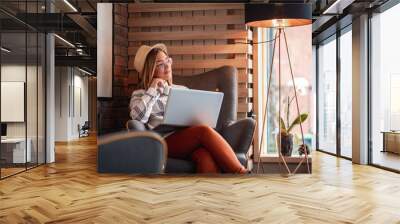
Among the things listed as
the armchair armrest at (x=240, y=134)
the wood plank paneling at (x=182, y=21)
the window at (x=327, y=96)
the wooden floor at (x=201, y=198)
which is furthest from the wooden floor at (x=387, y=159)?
the wood plank paneling at (x=182, y=21)

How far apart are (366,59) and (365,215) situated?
14.9 ft

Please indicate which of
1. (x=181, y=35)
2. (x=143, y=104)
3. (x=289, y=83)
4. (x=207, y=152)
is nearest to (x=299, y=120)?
(x=289, y=83)

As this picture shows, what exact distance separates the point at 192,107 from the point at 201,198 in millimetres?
1309

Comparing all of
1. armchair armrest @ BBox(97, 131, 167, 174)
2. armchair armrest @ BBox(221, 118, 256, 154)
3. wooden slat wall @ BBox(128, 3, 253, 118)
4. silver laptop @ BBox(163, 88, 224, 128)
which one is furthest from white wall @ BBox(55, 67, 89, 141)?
armchair armrest @ BBox(221, 118, 256, 154)

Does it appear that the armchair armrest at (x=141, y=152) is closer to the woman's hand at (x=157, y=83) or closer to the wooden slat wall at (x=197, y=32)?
the woman's hand at (x=157, y=83)

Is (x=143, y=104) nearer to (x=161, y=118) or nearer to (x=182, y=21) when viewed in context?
(x=161, y=118)

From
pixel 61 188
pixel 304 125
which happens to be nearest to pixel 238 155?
pixel 304 125

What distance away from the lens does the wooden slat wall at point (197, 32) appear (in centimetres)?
498

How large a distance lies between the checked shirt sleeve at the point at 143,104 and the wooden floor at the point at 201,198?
70 cm

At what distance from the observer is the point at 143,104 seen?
4.84 m

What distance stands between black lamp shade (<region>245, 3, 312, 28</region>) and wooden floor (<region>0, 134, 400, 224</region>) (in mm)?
1735

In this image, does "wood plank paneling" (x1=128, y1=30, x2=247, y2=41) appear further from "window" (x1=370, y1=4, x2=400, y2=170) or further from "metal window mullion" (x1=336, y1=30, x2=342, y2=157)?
"metal window mullion" (x1=336, y1=30, x2=342, y2=157)

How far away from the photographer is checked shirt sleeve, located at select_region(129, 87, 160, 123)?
190 inches

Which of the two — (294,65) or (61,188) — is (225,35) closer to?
(294,65)
